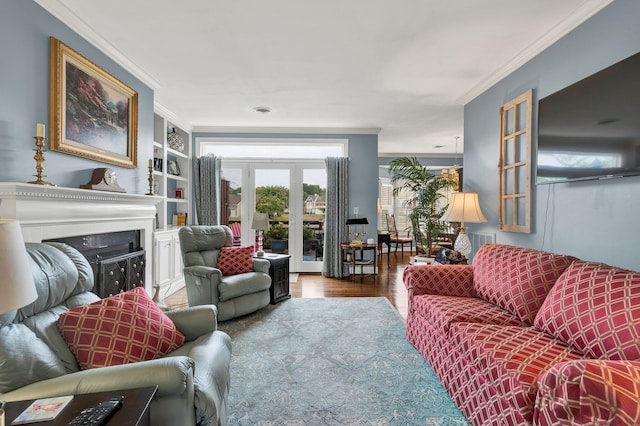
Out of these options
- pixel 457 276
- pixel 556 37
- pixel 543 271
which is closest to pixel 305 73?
pixel 556 37

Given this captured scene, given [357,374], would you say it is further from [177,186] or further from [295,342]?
[177,186]

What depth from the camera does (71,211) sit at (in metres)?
2.46

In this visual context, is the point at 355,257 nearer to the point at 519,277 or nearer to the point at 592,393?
the point at 519,277

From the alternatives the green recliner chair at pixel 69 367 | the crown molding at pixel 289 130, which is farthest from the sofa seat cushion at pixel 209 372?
the crown molding at pixel 289 130

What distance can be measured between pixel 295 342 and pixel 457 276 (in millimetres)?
1526

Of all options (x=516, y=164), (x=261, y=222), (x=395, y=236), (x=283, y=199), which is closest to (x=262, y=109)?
(x=261, y=222)

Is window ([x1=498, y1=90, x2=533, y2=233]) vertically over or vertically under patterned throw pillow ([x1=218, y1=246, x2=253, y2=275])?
over

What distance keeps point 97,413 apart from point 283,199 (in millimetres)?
5040

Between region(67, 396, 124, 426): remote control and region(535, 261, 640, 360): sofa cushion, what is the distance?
196cm

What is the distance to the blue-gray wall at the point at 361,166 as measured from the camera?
18.9 feet

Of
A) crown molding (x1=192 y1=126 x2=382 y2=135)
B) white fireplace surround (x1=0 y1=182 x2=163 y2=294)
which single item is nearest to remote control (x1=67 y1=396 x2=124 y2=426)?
white fireplace surround (x1=0 y1=182 x2=163 y2=294)

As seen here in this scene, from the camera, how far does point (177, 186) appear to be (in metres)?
5.56

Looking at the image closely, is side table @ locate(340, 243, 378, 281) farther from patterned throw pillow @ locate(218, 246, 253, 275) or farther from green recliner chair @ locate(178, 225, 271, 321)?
patterned throw pillow @ locate(218, 246, 253, 275)

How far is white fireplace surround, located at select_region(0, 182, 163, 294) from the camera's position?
77.9 inches
